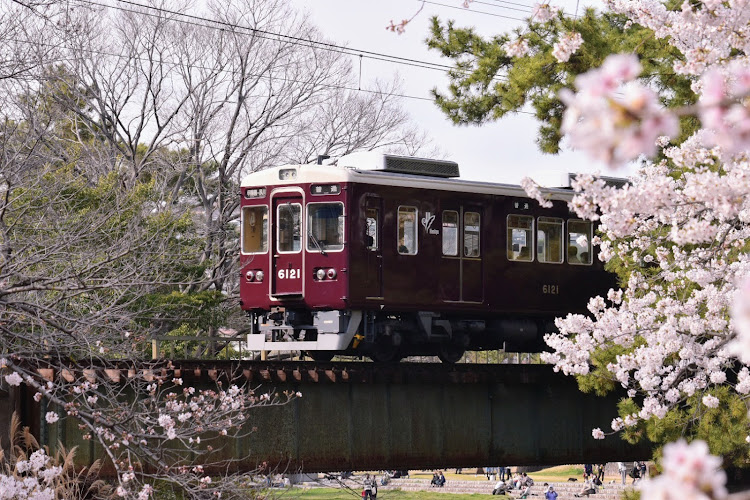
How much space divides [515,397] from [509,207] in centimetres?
294

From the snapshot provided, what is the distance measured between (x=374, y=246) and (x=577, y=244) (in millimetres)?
4005

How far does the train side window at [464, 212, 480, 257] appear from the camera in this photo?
1708 centimetres

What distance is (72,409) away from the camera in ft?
26.0

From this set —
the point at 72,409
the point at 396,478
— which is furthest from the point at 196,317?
the point at 396,478

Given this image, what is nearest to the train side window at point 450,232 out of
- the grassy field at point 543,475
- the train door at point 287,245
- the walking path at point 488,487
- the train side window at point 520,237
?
the train side window at point 520,237

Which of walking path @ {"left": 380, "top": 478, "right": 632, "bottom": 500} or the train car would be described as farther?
walking path @ {"left": 380, "top": 478, "right": 632, "bottom": 500}

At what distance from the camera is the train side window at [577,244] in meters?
18.4

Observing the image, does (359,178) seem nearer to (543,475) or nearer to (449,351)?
(449,351)

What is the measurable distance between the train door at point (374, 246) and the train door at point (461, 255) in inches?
42.4

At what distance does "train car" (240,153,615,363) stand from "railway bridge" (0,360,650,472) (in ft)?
1.94

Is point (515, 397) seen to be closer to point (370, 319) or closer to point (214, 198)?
point (370, 319)

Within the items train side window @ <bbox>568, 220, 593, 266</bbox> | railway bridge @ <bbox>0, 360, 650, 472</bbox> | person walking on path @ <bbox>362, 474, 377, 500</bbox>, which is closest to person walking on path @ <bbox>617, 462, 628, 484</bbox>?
person walking on path @ <bbox>362, 474, 377, 500</bbox>

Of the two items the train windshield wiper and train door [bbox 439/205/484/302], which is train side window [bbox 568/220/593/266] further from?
the train windshield wiper

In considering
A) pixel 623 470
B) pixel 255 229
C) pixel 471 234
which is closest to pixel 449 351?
pixel 471 234
